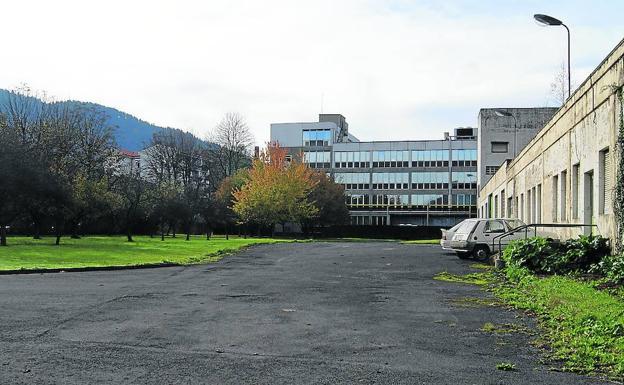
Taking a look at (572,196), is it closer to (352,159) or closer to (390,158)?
(390,158)

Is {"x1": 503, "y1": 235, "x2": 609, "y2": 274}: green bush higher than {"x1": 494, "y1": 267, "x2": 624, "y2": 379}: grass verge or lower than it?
higher

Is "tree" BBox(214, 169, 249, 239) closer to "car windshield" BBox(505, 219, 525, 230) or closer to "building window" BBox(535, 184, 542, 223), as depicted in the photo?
"building window" BBox(535, 184, 542, 223)

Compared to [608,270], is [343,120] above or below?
above

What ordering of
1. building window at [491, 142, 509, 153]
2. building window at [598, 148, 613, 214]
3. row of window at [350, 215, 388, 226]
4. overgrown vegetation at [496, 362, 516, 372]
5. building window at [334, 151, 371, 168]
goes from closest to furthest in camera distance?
1. overgrown vegetation at [496, 362, 516, 372]
2. building window at [598, 148, 613, 214]
3. building window at [491, 142, 509, 153]
4. row of window at [350, 215, 388, 226]
5. building window at [334, 151, 371, 168]

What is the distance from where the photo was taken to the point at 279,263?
2595 cm

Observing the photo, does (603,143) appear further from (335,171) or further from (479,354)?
(335,171)

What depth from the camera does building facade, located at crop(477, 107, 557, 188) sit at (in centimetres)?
→ 7519

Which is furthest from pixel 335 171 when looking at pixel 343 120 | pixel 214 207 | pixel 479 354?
pixel 479 354

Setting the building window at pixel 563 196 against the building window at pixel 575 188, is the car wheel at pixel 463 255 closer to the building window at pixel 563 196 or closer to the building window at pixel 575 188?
the building window at pixel 563 196

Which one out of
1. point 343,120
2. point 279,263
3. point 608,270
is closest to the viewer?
point 608,270

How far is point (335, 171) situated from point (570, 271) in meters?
86.9

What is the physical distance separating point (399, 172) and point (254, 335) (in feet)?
303

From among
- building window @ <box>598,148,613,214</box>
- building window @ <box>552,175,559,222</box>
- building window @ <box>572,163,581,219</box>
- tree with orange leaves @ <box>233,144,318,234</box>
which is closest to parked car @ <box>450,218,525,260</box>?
building window @ <box>552,175,559,222</box>

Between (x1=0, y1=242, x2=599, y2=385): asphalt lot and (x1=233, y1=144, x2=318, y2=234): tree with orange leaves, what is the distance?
1874 inches
